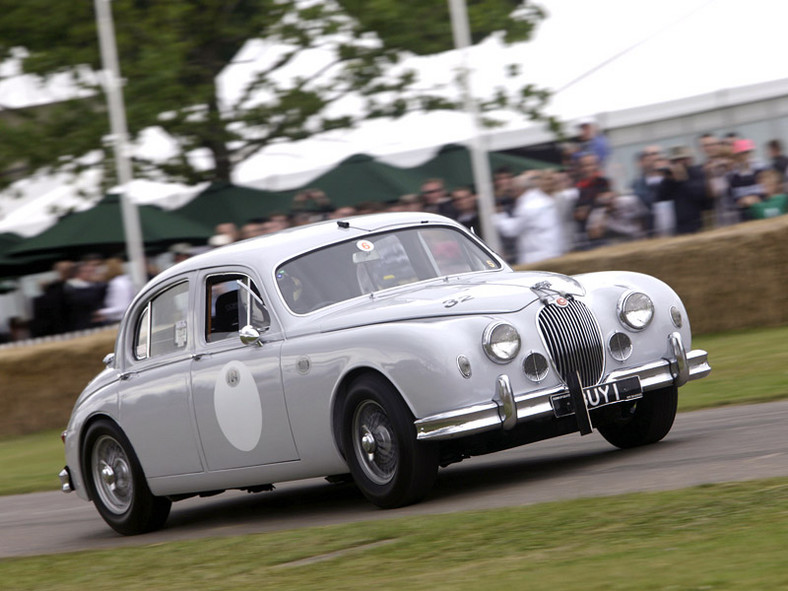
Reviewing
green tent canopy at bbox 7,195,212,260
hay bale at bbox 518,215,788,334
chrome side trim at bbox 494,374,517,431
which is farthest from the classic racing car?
green tent canopy at bbox 7,195,212,260

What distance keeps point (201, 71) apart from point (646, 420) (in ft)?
54.0

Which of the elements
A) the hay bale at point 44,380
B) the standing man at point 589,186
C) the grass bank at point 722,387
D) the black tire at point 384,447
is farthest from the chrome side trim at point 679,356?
the hay bale at point 44,380

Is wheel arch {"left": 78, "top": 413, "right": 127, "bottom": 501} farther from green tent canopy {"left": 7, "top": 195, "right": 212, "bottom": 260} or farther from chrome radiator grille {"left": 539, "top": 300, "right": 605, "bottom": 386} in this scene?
green tent canopy {"left": 7, "top": 195, "right": 212, "bottom": 260}

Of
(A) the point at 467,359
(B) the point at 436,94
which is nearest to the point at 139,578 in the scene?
(A) the point at 467,359

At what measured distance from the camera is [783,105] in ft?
50.8

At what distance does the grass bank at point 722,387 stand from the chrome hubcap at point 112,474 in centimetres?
298

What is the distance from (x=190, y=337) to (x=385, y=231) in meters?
1.35

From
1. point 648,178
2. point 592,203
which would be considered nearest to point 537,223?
point 592,203

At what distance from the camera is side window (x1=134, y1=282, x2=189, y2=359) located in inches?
341

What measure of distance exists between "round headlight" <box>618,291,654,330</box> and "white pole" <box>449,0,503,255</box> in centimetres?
789

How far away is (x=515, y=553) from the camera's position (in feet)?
18.3

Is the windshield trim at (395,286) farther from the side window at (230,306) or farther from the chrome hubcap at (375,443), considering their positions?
the chrome hubcap at (375,443)

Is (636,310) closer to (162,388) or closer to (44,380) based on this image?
(162,388)

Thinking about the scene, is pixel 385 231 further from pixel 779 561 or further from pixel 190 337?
pixel 779 561
